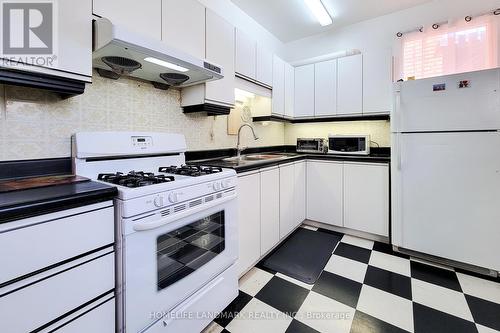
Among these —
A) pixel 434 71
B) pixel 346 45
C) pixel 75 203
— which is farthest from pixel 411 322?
pixel 346 45

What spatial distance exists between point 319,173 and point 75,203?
94.4 inches

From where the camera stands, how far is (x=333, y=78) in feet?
9.37

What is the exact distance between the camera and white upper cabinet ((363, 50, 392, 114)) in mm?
2525

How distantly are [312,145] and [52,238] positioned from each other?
2.73 metres

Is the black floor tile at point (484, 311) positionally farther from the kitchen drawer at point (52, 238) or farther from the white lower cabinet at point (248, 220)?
the kitchen drawer at point (52, 238)

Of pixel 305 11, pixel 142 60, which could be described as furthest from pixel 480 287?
pixel 305 11

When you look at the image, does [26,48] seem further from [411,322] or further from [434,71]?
[434,71]

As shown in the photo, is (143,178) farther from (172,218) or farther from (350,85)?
(350,85)

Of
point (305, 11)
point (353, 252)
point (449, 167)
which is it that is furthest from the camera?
point (305, 11)

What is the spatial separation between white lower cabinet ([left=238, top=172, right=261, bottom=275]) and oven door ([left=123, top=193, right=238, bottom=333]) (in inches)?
6.7

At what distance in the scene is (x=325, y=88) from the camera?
9.57ft

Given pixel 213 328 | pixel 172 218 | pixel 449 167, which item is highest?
pixel 449 167

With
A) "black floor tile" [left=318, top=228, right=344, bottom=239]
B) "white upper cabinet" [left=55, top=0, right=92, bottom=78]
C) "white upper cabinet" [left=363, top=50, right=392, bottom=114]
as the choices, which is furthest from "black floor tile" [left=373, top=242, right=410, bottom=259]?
"white upper cabinet" [left=55, top=0, right=92, bottom=78]

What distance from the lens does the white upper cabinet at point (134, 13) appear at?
1200 millimetres
